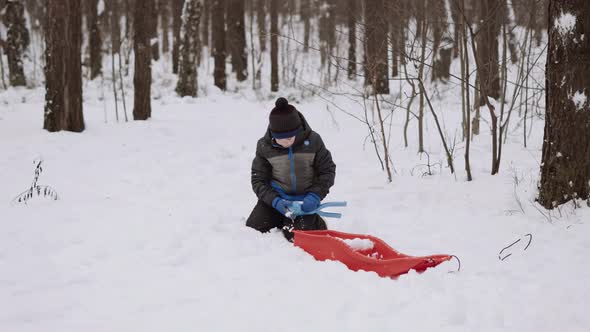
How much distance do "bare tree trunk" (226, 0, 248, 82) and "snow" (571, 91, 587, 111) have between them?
13.8 metres

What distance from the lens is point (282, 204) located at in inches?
152

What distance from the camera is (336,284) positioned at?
2904 mm

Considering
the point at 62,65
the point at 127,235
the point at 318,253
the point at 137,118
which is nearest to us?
the point at 318,253

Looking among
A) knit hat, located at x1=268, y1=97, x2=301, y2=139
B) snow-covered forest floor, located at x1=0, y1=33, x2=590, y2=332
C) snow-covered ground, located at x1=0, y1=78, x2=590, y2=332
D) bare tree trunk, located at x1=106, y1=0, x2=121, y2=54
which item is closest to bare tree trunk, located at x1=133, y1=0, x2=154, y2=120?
bare tree trunk, located at x1=106, y1=0, x2=121, y2=54

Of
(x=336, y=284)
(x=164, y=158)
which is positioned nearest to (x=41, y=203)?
(x=164, y=158)

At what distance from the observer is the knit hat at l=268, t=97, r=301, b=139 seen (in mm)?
3744

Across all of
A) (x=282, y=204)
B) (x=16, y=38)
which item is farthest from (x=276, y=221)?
(x=16, y=38)

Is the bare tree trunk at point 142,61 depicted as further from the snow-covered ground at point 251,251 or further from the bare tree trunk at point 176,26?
the bare tree trunk at point 176,26

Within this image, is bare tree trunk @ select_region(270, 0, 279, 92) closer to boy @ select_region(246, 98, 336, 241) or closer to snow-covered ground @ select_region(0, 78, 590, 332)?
snow-covered ground @ select_region(0, 78, 590, 332)

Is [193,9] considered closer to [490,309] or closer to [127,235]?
[127,235]

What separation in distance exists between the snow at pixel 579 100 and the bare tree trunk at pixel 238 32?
45.1ft

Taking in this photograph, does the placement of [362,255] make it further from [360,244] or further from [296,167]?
[296,167]

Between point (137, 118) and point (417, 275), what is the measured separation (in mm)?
7810

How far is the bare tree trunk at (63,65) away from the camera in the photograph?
7.46m
